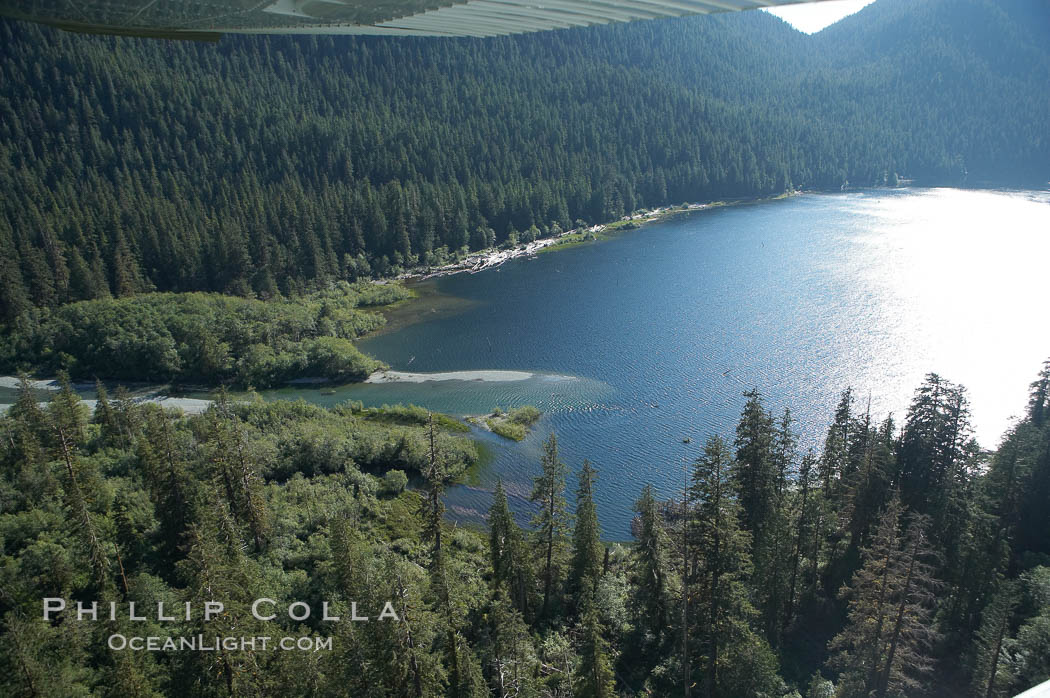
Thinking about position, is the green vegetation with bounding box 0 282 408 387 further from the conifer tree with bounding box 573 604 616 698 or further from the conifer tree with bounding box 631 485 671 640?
the conifer tree with bounding box 573 604 616 698

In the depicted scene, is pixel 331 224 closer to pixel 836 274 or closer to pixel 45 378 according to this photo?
pixel 45 378

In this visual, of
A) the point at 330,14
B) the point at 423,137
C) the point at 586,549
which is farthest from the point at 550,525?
the point at 423,137

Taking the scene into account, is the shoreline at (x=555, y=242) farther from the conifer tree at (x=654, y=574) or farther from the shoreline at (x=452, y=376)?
the conifer tree at (x=654, y=574)

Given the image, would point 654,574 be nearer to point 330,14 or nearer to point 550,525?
point 550,525

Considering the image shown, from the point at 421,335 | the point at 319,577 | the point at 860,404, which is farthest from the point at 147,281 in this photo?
the point at 860,404

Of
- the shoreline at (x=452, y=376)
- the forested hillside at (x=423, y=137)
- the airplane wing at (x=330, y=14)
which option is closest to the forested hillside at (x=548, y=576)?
the airplane wing at (x=330, y=14)

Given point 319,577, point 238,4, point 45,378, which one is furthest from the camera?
point 45,378
